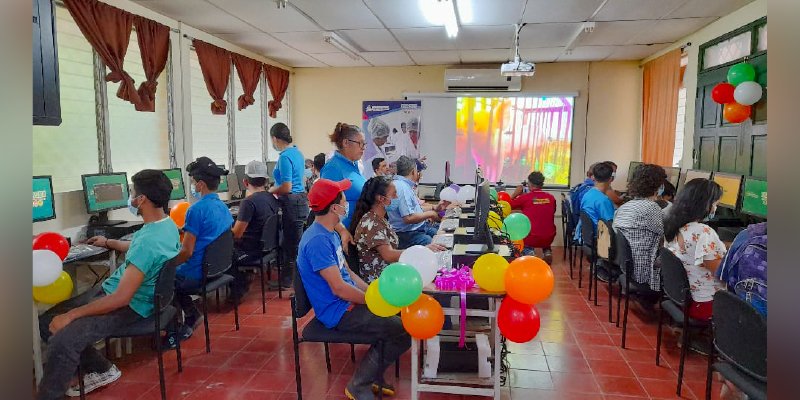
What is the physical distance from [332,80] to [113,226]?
471 centimetres

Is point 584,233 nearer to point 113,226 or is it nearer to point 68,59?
point 113,226

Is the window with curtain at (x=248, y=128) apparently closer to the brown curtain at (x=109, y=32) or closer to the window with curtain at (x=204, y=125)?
the window with curtain at (x=204, y=125)

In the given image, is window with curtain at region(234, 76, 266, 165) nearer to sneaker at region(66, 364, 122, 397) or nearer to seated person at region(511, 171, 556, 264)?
seated person at region(511, 171, 556, 264)

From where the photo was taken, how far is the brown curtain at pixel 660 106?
571 centimetres

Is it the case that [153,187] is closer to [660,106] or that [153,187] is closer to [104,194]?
[104,194]

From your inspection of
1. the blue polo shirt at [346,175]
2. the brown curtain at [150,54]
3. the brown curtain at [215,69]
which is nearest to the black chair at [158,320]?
the blue polo shirt at [346,175]

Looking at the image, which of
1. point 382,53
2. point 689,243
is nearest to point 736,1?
point 689,243

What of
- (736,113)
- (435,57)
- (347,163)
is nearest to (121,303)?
(347,163)

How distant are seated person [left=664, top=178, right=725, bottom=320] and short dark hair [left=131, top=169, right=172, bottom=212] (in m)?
2.86

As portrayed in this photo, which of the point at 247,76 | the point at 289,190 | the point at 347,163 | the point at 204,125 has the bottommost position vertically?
the point at 289,190

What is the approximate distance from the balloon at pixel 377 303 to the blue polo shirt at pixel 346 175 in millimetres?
1286

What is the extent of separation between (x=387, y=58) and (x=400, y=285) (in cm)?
531

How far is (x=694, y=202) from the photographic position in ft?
9.00

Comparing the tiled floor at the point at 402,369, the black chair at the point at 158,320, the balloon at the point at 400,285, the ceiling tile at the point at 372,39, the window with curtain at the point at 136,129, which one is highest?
the ceiling tile at the point at 372,39
